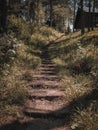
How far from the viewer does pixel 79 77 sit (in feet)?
30.1

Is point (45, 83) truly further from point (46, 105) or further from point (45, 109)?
point (45, 109)

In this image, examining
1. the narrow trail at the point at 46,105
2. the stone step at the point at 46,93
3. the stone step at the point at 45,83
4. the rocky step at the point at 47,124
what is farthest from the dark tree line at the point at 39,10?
the rocky step at the point at 47,124

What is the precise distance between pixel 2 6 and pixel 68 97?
10.2 metres

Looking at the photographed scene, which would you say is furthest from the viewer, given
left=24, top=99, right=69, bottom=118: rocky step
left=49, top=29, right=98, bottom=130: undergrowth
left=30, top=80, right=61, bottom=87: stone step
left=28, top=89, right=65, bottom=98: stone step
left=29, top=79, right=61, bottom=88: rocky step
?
left=30, top=80, right=61, bottom=87: stone step

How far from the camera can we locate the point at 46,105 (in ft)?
23.5

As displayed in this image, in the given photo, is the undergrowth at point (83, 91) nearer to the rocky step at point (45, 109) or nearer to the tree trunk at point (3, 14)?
the rocky step at point (45, 109)

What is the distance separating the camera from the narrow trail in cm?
604

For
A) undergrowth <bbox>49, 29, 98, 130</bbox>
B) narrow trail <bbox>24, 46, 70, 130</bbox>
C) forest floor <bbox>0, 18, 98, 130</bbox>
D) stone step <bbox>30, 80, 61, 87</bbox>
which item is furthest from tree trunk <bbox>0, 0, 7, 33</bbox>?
stone step <bbox>30, 80, 61, 87</bbox>

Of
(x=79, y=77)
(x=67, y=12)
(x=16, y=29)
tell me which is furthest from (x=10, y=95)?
(x=67, y=12)

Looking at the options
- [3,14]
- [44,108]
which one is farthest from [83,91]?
[3,14]

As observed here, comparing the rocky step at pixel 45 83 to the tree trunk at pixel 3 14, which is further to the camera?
the tree trunk at pixel 3 14

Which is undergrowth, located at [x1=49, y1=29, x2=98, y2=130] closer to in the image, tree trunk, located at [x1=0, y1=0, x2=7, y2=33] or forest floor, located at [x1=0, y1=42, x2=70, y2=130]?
forest floor, located at [x1=0, y1=42, x2=70, y2=130]

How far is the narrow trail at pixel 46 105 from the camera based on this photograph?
238 inches

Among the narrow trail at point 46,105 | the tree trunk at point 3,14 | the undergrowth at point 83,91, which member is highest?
the tree trunk at point 3,14
